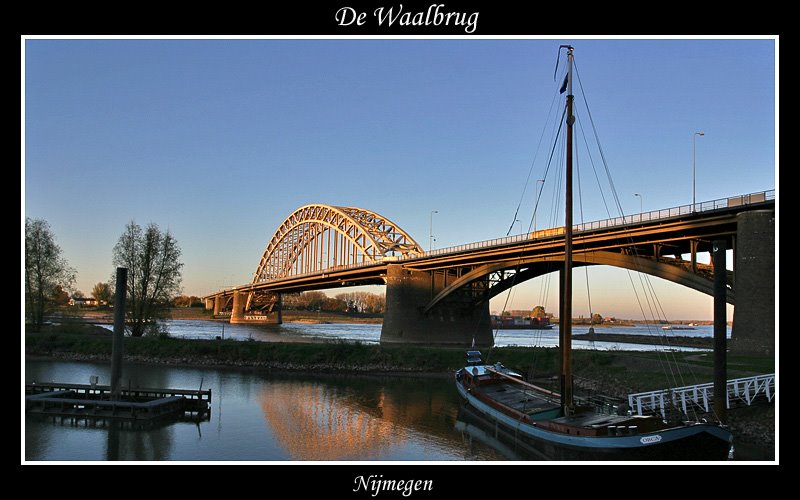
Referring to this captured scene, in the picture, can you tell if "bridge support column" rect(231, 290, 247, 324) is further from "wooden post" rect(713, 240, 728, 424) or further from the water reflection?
"wooden post" rect(713, 240, 728, 424)

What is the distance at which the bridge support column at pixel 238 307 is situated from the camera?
14450 centimetres

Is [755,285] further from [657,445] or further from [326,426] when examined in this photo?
[326,426]

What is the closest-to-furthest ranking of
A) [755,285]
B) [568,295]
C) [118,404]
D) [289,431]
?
[568,295] < [289,431] < [118,404] < [755,285]

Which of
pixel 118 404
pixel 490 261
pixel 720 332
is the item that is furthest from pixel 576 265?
pixel 118 404

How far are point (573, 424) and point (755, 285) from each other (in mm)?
16475

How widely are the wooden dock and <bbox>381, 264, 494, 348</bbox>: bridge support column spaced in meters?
40.5

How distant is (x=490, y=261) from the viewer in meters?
59.9

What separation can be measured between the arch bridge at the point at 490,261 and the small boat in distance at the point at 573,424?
1343 centimetres

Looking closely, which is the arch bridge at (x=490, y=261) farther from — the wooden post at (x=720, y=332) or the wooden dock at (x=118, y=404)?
the wooden dock at (x=118, y=404)

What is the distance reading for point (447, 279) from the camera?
69.8 m

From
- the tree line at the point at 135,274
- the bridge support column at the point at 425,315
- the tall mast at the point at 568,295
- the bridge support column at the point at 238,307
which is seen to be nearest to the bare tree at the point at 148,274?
the tree line at the point at 135,274

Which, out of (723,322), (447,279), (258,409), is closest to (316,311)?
(447,279)

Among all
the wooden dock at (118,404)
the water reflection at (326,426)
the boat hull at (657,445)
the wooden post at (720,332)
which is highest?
the wooden post at (720,332)
